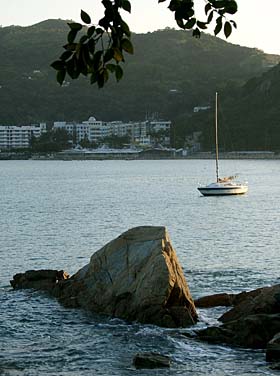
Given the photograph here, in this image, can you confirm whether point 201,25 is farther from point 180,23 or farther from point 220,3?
point 220,3

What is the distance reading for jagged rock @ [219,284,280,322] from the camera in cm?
1491

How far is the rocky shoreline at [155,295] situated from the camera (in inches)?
561

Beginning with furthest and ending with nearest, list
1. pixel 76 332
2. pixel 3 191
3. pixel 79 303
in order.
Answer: pixel 3 191
pixel 79 303
pixel 76 332

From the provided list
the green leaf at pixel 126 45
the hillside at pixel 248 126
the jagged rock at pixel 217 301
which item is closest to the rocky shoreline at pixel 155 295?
the jagged rock at pixel 217 301

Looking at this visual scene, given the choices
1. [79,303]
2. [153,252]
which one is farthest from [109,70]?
[79,303]

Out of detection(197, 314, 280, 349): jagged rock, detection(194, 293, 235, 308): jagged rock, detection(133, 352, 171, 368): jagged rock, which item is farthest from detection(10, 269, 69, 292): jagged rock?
detection(133, 352, 171, 368): jagged rock

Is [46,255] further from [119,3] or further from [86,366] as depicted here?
[119,3]

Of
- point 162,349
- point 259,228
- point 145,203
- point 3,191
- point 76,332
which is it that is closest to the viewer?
point 162,349

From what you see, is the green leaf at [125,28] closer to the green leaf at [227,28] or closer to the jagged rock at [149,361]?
the green leaf at [227,28]

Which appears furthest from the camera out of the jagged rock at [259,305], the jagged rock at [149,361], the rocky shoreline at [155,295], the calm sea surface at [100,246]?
the jagged rock at [259,305]

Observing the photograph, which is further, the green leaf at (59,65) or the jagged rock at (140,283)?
the jagged rock at (140,283)

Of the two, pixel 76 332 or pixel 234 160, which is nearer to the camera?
pixel 76 332

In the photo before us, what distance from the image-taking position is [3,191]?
83375 mm

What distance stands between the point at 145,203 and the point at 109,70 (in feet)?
189
